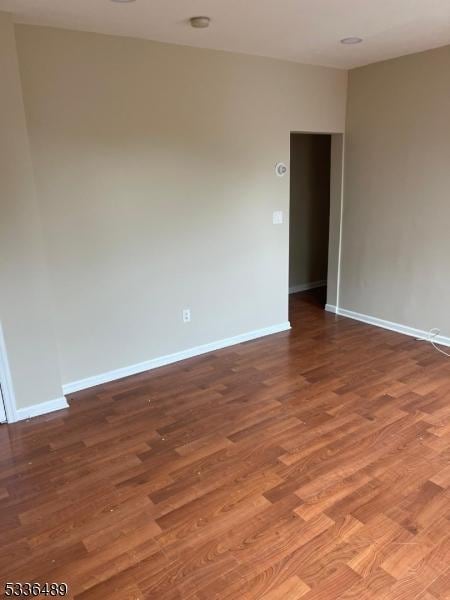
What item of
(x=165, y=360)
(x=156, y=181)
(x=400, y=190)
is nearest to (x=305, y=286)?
(x=400, y=190)

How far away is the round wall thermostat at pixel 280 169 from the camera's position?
4133 mm

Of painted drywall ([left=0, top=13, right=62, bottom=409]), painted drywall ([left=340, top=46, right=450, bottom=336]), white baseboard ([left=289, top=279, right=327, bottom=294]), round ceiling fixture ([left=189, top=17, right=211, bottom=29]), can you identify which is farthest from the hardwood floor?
round ceiling fixture ([left=189, top=17, right=211, bottom=29])

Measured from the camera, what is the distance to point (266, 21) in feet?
9.37

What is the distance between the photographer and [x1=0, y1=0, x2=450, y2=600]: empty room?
6.45 ft

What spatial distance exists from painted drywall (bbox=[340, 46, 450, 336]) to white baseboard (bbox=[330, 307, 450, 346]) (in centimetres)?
5

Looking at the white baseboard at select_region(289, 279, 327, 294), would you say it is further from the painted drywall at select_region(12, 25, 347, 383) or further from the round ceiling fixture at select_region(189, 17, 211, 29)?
the round ceiling fixture at select_region(189, 17, 211, 29)

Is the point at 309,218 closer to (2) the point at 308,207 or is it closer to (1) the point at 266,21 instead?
(2) the point at 308,207

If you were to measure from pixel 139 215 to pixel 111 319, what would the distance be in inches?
33.2

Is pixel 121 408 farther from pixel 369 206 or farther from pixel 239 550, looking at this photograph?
pixel 369 206

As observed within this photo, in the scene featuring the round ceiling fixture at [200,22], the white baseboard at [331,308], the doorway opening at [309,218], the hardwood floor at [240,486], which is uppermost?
the round ceiling fixture at [200,22]

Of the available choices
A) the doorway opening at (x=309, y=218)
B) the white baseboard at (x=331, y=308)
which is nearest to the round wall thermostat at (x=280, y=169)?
the doorway opening at (x=309, y=218)

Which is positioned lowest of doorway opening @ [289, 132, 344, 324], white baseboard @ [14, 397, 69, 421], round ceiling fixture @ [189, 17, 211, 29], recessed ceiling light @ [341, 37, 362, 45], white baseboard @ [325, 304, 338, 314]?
white baseboard @ [14, 397, 69, 421]

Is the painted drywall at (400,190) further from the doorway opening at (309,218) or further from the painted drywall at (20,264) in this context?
the painted drywall at (20,264)

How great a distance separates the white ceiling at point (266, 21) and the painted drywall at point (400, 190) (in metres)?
0.42
